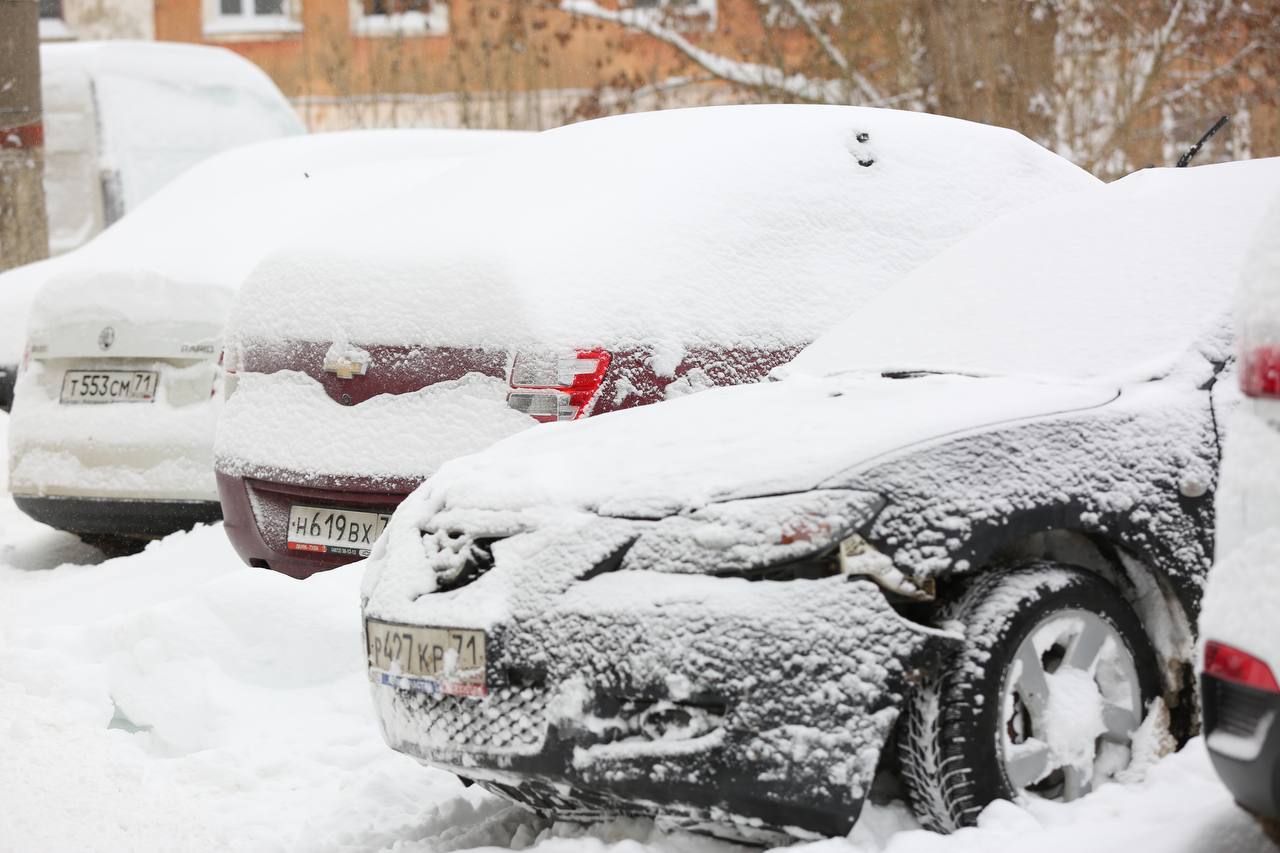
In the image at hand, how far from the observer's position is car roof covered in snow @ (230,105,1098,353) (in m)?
5.09

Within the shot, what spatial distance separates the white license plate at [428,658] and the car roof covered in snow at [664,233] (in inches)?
54.6

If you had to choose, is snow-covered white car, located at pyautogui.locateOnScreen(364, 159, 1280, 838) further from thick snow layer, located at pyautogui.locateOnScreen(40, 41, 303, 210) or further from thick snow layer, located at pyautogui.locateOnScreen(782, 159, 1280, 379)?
thick snow layer, located at pyautogui.locateOnScreen(40, 41, 303, 210)

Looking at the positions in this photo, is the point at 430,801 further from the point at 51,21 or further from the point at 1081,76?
the point at 51,21

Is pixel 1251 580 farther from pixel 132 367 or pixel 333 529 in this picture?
pixel 132 367

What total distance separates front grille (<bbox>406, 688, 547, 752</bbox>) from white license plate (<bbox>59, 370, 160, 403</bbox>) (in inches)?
134

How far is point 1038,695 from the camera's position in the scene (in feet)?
11.1

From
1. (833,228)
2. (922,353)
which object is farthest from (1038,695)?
(833,228)

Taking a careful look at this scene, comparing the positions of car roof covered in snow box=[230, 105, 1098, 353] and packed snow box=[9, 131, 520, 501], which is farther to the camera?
packed snow box=[9, 131, 520, 501]

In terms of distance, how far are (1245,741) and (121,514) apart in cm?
500

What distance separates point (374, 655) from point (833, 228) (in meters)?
2.48

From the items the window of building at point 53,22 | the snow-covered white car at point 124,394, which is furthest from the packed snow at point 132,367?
the window of building at point 53,22

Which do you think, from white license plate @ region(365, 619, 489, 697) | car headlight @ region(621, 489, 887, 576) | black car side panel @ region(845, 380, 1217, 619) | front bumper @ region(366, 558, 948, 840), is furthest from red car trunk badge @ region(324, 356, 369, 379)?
black car side panel @ region(845, 380, 1217, 619)

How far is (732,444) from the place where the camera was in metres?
3.58

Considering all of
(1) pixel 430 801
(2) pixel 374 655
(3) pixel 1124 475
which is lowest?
(1) pixel 430 801
